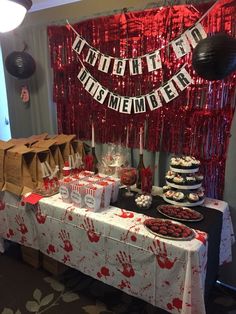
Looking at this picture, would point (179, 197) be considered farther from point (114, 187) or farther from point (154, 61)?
point (154, 61)

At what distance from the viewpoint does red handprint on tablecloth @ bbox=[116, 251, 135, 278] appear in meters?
1.55

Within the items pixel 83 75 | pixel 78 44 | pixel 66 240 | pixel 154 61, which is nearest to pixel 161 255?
pixel 66 240

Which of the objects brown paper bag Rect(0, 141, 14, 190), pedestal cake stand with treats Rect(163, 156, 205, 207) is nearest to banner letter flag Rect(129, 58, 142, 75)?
pedestal cake stand with treats Rect(163, 156, 205, 207)

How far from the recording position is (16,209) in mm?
2111

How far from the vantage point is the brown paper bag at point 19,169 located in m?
2.03

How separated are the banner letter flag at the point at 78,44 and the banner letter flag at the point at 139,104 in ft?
2.20

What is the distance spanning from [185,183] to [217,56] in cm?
77

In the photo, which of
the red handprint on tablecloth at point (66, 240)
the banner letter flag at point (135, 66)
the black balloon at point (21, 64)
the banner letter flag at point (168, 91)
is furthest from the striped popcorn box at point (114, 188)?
the black balloon at point (21, 64)

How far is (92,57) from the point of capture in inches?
89.0

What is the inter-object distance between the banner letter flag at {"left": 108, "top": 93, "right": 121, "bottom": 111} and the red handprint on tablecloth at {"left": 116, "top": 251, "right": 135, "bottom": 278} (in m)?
1.17

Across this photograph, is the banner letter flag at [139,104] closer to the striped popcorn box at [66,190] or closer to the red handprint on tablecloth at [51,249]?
the striped popcorn box at [66,190]

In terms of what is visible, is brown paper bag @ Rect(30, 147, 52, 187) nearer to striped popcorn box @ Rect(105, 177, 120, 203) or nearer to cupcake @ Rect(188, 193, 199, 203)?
striped popcorn box @ Rect(105, 177, 120, 203)

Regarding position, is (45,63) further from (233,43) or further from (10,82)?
(233,43)

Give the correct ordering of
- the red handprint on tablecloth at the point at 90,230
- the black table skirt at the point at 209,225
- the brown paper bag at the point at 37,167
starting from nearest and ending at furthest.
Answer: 1. the black table skirt at the point at 209,225
2. the red handprint on tablecloth at the point at 90,230
3. the brown paper bag at the point at 37,167
